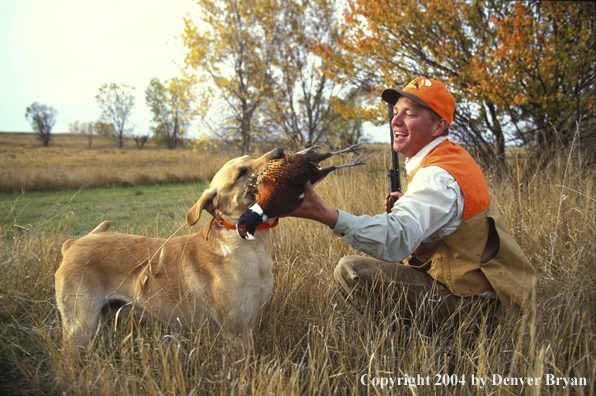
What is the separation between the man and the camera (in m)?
1.93

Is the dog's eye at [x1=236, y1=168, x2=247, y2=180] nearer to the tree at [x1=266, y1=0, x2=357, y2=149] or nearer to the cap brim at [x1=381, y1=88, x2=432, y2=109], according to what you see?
the cap brim at [x1=381, y1=88, x2=432, y2=109]

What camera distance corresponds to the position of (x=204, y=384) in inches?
76.2

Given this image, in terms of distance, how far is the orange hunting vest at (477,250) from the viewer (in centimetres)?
219

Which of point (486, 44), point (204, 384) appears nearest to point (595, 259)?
point (204, 384)

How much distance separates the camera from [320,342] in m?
2.28

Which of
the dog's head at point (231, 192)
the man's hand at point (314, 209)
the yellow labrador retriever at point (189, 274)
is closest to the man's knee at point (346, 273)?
the yellow labrador retriever at point (189, 274)

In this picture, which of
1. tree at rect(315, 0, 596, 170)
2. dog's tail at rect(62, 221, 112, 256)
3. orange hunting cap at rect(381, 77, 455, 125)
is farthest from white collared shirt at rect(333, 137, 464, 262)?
tree at rect(315, 0, 596, 170)

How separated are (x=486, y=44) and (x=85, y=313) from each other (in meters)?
7.88

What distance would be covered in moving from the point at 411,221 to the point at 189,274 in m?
1.64

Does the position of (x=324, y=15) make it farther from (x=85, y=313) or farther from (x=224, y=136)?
(x=85, y=313)

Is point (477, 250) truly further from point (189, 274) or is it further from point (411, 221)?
point (189, 274)

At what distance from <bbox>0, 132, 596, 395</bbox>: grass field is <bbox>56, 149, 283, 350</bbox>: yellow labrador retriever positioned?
0.48 ft

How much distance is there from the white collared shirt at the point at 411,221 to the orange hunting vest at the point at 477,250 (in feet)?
0.28

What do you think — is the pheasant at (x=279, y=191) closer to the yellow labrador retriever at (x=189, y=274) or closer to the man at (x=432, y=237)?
the man at (x=432, y=237)
